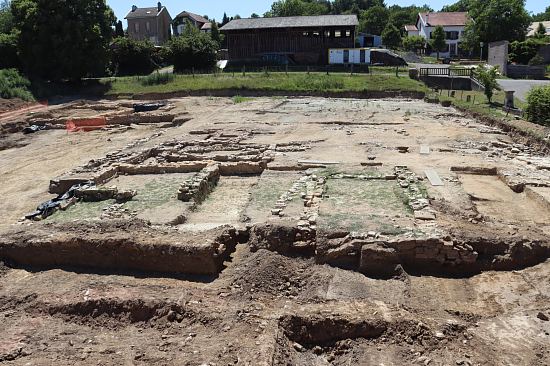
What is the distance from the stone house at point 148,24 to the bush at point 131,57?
23.2 meters

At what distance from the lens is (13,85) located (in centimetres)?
3381

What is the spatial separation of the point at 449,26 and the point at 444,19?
2.26 m

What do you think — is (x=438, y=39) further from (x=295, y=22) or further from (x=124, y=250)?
(x=124, y=250)

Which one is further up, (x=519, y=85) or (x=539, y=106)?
(x=519, y=85)

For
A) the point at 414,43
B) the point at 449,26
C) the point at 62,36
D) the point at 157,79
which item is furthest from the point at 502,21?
the point at 62,36

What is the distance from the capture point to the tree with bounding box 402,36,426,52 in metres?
59.1

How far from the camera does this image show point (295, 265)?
9484 mm

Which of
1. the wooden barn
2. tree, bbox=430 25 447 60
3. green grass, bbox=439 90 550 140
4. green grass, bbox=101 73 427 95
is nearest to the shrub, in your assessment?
green grass, bbox=101 73 427 95

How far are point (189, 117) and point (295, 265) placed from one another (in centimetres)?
1871

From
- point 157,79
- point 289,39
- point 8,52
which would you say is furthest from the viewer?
point 289,39

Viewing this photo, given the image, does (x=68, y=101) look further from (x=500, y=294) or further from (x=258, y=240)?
(x=500, y=294)

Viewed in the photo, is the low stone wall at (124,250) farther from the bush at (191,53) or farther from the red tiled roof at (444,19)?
the red tiled roof at (444,19)

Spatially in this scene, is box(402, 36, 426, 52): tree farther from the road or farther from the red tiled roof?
the road

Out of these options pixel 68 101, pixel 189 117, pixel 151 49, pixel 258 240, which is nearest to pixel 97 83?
pixel 68 101
